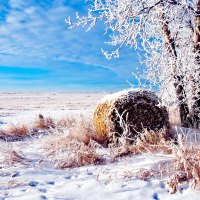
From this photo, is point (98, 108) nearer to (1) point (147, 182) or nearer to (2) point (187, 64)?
(2) point (187, 64)

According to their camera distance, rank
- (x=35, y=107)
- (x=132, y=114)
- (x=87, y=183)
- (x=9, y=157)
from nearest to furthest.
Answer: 1. (x=87, y=183)
2. (x=9, y=157)
3. (x=132, y=114)
4. (x=35, y=107)

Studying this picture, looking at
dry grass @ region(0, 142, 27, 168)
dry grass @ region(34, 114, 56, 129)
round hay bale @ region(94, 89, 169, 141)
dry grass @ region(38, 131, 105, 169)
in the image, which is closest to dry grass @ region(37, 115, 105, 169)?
dry grass @ region(38, 131, 105, 169)

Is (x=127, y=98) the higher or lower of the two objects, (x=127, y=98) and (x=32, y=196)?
the higher

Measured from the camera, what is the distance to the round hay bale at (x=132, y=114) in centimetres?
740

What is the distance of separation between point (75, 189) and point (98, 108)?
3408mm

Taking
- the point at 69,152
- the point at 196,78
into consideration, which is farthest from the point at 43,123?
the point at 196,78

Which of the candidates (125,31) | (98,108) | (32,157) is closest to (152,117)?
(98,108)

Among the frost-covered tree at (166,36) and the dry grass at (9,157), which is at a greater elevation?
the frost-covered tree at (166,36)

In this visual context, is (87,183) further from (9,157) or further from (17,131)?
(17,131)

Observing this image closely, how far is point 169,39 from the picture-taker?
9000mm

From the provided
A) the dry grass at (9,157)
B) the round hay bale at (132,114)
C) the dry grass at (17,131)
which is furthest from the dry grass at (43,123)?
the dry grass at (9,157)

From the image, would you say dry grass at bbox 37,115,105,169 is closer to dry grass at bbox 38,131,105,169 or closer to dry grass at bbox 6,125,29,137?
dry grass at bbox 38,131,105,169

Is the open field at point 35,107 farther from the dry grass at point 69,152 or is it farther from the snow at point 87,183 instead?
the snow at point 87,183

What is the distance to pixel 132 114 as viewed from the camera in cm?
746
